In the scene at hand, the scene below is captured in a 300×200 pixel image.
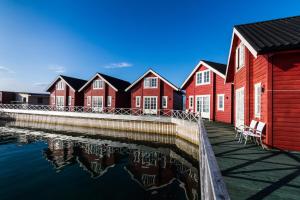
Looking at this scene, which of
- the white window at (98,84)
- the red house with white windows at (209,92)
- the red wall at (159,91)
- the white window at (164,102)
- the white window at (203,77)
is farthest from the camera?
the white window at (98,84)

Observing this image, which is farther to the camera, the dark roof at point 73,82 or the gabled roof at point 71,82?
the dark roof at point 73,82

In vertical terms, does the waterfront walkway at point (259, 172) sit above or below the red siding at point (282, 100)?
below

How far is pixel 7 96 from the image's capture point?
141 ft

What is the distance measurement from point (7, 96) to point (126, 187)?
4677 centimetres

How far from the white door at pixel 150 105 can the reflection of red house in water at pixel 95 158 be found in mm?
10030

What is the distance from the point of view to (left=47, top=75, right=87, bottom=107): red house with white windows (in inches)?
1281

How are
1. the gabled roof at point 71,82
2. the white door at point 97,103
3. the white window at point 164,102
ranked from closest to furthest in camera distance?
the white window at point 164,102 < the white door at point 97,103 < the gabled roof at point 71,82

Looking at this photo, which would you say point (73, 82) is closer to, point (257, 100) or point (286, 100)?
point (257, 100)

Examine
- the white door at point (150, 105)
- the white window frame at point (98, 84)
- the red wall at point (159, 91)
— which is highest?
the white window frame at point (98, 84)

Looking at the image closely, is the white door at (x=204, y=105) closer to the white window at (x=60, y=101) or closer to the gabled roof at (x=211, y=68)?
the gabled roof at (x=211, y=68)

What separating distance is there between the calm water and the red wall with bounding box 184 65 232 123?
271 inches

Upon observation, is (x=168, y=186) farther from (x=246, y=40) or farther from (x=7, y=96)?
(x=7, y=96)

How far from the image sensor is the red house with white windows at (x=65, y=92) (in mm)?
32531

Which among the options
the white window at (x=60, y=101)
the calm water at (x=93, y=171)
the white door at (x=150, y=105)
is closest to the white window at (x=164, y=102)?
the white door at (x=150, y=105)
